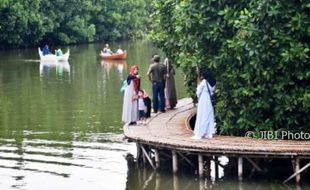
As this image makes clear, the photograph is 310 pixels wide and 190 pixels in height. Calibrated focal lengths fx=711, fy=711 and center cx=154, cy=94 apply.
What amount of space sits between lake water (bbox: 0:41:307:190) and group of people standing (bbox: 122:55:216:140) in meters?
1.03

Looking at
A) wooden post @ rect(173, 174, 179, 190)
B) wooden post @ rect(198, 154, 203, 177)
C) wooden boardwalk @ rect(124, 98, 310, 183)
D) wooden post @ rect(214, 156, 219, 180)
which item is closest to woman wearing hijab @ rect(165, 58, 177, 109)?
wooden boardwalk @ rect(124, 98, 310, 183)

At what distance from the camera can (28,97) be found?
104 ft

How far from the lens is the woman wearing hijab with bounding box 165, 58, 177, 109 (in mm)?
21203

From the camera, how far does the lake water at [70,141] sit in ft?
52.1

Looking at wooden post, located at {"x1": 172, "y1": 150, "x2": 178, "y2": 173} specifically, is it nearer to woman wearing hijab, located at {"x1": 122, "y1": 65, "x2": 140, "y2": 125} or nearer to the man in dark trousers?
woman wearing hijab, located at {"x1": 122, "y1": 65, "x2": 140, "y2": 125}

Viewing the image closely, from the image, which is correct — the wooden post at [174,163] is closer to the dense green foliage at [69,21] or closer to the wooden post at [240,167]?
the wooden post at [240,167]

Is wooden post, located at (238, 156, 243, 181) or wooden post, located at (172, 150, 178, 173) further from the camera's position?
wooden post, located at (172, 150, 178, 173)

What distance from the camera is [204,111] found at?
53.6 feet

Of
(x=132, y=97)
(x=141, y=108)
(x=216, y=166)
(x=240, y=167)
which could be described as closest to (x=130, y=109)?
(x=132, y=97)

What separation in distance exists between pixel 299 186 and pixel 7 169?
6942mm

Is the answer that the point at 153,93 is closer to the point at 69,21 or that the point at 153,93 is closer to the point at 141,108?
the point at 141,108

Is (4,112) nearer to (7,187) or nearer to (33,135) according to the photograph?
(33,135)

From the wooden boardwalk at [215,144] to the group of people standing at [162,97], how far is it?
16.5 inches

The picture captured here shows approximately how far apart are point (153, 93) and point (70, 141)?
9.22 ft
